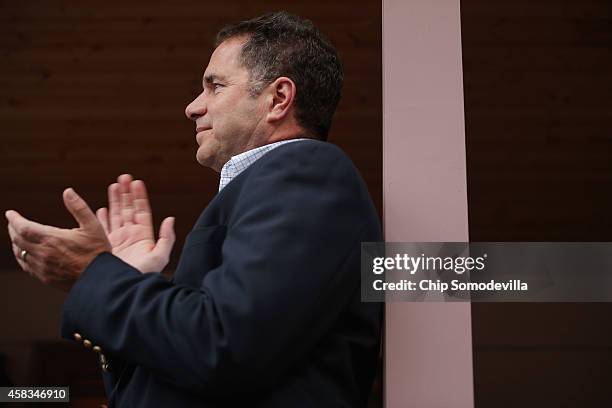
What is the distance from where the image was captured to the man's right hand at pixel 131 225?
96cm

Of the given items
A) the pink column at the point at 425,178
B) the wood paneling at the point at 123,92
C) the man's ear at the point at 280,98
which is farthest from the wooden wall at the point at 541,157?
the man's ear at the point at 280,98

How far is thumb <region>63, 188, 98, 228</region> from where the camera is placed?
0.80m

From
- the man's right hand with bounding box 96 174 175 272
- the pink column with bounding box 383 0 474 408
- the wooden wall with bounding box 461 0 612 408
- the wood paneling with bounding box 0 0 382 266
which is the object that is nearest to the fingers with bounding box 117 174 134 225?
the man's right hand with bounding box 96 174 175 272

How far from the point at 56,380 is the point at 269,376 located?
3872mm

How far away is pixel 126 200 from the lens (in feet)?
3.27

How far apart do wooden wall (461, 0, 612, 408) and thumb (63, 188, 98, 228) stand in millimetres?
1788

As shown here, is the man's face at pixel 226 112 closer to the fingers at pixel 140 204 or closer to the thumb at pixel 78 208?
the fingers at pixel 140 204

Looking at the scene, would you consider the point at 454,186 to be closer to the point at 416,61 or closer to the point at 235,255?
the point at 416,61

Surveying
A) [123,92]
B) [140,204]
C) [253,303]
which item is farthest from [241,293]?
[123,92]

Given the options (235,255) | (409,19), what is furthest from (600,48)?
(235,255)

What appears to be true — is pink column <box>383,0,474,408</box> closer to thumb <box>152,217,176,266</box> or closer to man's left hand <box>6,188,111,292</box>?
thumb <box>152,217,176,266</box>

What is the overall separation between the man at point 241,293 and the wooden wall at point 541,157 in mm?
1668

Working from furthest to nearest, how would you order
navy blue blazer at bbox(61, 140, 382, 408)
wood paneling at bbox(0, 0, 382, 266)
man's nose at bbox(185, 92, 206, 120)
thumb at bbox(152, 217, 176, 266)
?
wood paneling at bbox(0, 0, 382, 266) < man's nose at bbox(185, 92, 206, 120) < thumb at bbox(152, 217, 176, 266) < navy blue blazer at bbox(61, 140, 382, 408)

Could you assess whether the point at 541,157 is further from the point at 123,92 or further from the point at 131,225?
the point at 131,225
